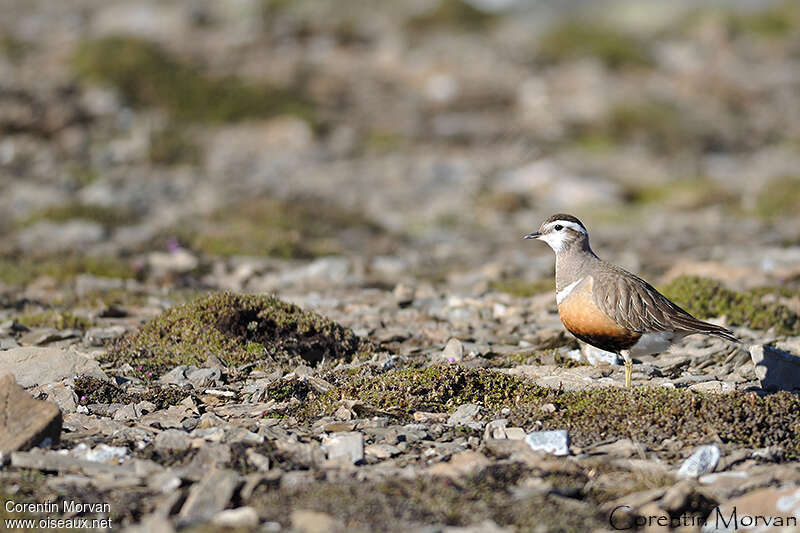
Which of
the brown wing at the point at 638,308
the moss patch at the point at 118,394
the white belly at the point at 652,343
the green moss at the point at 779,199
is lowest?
the moss patch at the point at 118,394

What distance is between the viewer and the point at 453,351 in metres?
10.0

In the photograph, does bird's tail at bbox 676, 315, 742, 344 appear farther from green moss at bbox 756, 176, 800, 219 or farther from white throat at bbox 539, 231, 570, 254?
green moss at bbox 756, 176, 800, 219

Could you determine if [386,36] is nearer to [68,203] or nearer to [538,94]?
[538,94]

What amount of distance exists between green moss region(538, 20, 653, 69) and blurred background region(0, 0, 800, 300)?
0.18m

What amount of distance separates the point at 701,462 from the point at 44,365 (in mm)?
6653

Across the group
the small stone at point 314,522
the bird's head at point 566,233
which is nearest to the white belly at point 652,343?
the bird's head at point 566,233

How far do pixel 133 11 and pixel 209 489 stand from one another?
32.7 metres

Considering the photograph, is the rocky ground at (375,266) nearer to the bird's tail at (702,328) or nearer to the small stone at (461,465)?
the small stone at (461,465)

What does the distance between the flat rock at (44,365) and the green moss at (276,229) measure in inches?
277

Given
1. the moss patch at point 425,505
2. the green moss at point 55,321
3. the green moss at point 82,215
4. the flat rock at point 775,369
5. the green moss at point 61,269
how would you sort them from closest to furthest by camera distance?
the moss patch at point 425,505, the flat rock at point 775,369, the green moss at point 55,321, the green moss at point 61,269, the green moss at point 82,215

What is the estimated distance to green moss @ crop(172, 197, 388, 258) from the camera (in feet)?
54.3

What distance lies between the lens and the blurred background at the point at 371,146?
645 inches

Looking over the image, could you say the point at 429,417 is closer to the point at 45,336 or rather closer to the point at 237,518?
the point at 237,518

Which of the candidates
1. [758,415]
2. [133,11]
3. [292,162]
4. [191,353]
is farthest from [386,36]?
[758,415]
